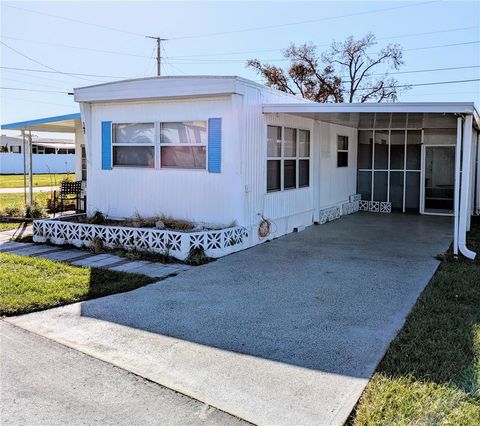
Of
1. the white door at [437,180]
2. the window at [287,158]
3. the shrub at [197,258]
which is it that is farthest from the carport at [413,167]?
the shrub at [197,258]

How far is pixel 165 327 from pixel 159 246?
339 centimetres

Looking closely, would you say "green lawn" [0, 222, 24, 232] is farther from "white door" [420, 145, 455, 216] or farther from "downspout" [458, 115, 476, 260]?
"white door" [420, 145, 455, 216]

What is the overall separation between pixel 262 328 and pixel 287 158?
6.26 meters

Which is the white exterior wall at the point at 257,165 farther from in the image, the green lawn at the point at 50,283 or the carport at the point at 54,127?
the carport at the point at 54,127

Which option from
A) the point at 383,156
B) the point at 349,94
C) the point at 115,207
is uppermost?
the point at 349,94

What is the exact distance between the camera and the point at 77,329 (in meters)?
5.04

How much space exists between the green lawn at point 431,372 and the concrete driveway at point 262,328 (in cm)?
14

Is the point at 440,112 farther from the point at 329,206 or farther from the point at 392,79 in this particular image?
the point at 392,79

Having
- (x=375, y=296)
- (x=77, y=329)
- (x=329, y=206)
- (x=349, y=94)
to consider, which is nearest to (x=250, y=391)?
(x=77, y=329)

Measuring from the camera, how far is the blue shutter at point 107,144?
33.4ft

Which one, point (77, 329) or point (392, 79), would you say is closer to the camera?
point (77, 329)

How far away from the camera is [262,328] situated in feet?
16.5

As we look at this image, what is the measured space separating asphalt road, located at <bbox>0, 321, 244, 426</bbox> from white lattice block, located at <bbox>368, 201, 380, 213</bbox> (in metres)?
12.4

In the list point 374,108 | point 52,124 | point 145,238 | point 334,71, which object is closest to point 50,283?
point 145,238
